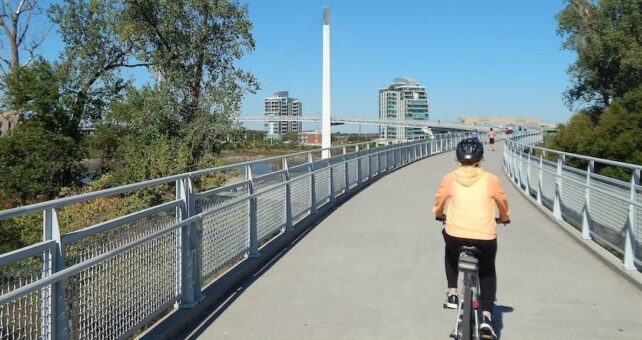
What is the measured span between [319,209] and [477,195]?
27.2 feet

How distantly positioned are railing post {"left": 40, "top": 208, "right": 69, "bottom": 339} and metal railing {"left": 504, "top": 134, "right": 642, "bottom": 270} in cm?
607

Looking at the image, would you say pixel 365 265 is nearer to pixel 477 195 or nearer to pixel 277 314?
pixel 277 314

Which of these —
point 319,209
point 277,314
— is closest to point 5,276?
point 277,314

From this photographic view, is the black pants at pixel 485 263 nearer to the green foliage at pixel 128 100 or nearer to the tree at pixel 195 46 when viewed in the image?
the green foliage at pixel 128 100

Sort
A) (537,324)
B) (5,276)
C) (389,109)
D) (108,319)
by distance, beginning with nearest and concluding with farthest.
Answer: (5,276)
(108,319)
(537,324)
(389,109)

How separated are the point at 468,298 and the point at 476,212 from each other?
2.00 feet

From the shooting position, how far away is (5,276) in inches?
133

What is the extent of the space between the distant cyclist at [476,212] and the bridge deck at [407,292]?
861 mm

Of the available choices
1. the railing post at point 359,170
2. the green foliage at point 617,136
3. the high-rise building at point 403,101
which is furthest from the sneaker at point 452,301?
the high-rise building at point 403,101

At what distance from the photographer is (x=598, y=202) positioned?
8.98 metres

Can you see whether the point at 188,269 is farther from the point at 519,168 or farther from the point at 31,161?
the point at 31,161

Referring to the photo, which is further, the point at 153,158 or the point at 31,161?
the point at 31,161

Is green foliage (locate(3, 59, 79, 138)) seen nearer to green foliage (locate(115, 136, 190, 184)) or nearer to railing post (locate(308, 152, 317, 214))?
A: green foliage (locate(115, 136, 190, 184))

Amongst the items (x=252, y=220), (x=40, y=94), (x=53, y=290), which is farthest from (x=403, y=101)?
(x=53, y=290)
